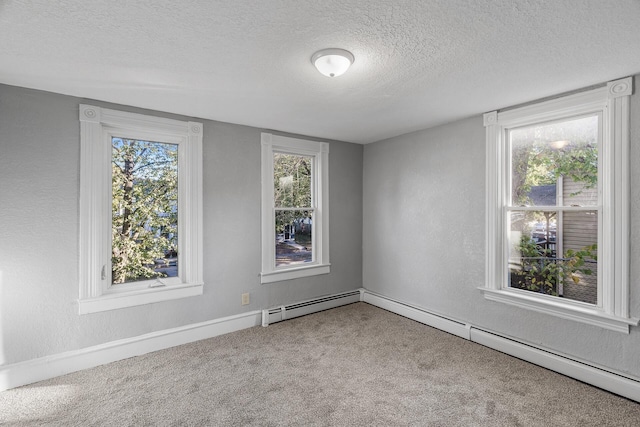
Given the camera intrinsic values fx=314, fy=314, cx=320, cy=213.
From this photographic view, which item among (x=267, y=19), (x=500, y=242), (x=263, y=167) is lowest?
(x=500, y=242)

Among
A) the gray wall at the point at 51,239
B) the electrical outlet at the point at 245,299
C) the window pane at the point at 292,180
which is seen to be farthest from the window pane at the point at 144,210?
the window pane at the point at 292,180

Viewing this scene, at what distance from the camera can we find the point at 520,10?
59.9 inches

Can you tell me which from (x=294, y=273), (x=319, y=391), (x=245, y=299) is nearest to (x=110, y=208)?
(x=245, y=299)

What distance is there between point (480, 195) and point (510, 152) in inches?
19.2

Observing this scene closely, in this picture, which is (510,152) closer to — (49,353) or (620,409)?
(620,409)

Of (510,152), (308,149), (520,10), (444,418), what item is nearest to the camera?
(520,10)

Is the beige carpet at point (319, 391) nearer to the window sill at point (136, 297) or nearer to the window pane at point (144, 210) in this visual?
the window sill at point (136, 297)

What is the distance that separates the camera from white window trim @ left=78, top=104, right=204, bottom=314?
8.87 ft

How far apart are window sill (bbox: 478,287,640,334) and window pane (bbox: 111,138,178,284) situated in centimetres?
327

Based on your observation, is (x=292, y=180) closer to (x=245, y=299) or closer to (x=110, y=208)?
(x=245, y=299)

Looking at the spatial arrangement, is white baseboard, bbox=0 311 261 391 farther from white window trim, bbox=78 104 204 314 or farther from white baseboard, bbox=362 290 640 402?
white baseboard, bbox=362 290 640 402

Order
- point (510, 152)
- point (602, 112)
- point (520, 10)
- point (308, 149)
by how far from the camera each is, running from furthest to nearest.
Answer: point (308, 149)
point (510, 152)
point (602, 112)
point (520, 10)

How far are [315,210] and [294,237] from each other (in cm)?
47

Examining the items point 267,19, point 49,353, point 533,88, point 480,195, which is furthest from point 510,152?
point 49,353
